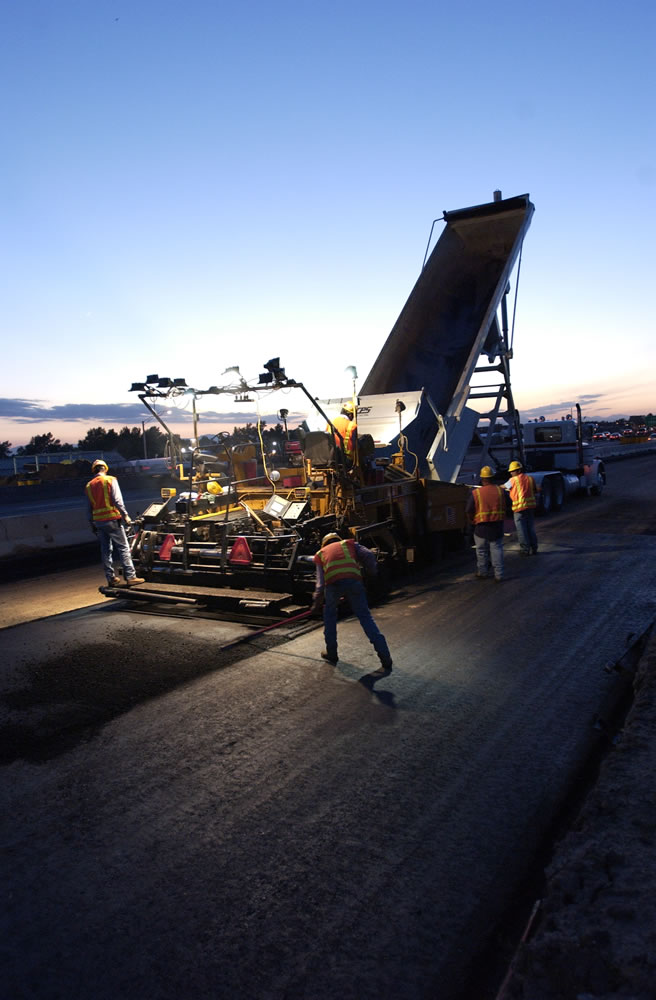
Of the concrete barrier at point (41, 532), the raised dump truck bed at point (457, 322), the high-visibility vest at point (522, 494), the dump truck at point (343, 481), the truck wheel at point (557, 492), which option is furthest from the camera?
the truck wheel at point (557, 492)

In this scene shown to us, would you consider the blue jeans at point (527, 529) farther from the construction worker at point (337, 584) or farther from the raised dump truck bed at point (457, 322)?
the construction worker at point (337, 584)

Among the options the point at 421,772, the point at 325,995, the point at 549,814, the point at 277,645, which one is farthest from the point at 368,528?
the point at 325,995

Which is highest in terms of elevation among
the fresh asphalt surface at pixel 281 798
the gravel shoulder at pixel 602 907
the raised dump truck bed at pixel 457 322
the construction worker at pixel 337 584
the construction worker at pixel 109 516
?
the raised dump truck bed at pixel 457 322

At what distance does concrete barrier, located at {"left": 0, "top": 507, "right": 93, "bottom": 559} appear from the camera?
46.2 feet

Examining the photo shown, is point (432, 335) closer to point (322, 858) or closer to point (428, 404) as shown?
point (428, 404)

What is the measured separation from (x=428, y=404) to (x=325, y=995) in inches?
383

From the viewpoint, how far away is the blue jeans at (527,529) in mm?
11453

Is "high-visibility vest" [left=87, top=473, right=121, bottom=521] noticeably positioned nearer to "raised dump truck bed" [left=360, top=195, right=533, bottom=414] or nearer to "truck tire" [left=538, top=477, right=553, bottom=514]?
"raised dump truck bed" [left=360, top=195, right=533, bottom=414]

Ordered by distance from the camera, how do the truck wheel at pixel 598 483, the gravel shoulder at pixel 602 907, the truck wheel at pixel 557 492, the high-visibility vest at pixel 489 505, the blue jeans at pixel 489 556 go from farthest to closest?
the truck wheel at pixel 598 483
the truck wheel at pixel 557 492
the high-visibility vest at pixel 489 505
the blue jeans at pixel 489 556
the gravel shoulder at pixel 602 907

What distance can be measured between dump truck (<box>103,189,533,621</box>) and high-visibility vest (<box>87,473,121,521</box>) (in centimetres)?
49

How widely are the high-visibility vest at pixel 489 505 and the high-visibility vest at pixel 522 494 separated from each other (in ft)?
4.79

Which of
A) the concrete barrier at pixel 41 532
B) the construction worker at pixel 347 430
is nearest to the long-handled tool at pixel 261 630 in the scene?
the construction worker at pixel 347 430

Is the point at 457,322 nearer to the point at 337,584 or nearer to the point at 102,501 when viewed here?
the point at 102,501

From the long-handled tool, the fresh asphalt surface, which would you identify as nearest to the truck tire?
the fresh asphalt surface
